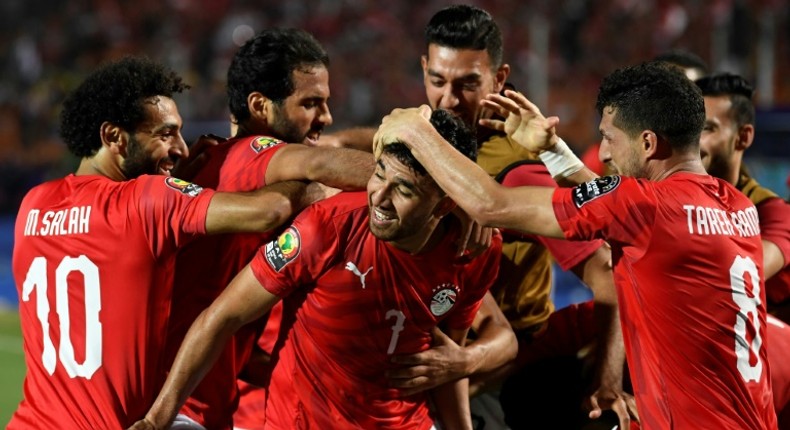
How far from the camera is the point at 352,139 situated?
5.56m

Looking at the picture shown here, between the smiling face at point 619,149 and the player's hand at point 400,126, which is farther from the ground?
the player's hand at point 400,126

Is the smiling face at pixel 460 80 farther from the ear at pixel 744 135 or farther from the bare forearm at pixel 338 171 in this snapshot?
the ear at pixel 744 135

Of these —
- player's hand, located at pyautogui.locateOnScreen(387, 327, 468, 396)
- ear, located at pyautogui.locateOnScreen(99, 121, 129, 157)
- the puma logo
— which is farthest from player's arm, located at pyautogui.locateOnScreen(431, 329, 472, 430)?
ear, located at pyautogui.locateOnScreen(99, 121, 129, 157)

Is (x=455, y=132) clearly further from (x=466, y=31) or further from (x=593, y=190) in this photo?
(x=466, y=31)

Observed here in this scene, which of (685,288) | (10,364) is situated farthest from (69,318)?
(10,364)

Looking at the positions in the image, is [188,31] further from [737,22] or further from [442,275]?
[442,275]

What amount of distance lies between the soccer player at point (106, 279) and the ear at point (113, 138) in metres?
0.17

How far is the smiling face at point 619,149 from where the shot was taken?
3895 mm

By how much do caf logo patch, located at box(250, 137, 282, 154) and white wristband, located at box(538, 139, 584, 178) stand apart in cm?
108

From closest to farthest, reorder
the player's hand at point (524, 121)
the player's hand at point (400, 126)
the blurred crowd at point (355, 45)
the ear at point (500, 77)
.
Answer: the player's hand at point (400, 126), the player's hand at point (524, 121), the ear at point (500, 77), the blurred crowd at point (355, 45)

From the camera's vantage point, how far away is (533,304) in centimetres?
506

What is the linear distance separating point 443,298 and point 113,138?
1.43 m

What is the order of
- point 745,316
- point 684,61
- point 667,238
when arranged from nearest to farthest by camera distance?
point 667,238 < point 745,316 < point 684,61

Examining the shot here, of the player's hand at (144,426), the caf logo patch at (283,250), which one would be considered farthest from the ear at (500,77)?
the player's hand at (144,426)
